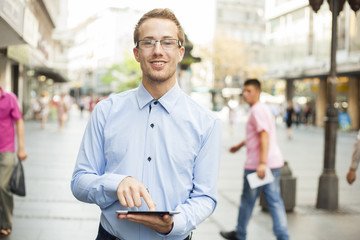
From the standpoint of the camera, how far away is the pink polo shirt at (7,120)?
5133 mm

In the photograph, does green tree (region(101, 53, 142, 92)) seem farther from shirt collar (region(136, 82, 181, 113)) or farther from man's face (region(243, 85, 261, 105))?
shirt collar (region(136, 82, 181, 113))

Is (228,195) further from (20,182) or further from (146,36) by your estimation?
(146,36)

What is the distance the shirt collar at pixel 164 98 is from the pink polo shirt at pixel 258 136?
9.63 ft

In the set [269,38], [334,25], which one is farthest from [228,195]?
[269,38]

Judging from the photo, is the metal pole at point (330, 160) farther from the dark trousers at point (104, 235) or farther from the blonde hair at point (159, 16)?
the blonde hair at point (159, 16)

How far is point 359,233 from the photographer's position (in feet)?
19.4

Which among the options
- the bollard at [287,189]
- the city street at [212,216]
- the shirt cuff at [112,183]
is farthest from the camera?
the bollard at [287,189]

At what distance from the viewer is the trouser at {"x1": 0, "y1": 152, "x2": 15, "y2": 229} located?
5156 millimetres

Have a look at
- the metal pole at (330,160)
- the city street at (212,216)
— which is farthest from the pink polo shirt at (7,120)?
the metal pole at (330,160)

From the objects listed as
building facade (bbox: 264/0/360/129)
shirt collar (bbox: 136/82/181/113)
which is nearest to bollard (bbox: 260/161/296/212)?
shirt collar (bbox: 136/82/181/113)

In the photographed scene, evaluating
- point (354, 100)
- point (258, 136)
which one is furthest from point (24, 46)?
point (354, 100)

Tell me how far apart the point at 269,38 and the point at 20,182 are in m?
43.3

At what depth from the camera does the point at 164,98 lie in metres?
2.20

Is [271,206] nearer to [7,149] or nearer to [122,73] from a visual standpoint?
[7,149]
